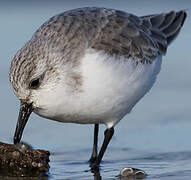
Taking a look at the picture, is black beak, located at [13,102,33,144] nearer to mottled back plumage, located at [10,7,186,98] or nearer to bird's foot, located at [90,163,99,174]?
mottled back plumage, located at [10,7,186,98]

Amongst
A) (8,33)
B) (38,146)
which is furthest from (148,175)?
(8,33)

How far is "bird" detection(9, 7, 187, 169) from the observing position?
6.95 meters

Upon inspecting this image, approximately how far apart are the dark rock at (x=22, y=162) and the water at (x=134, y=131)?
143 millimetres

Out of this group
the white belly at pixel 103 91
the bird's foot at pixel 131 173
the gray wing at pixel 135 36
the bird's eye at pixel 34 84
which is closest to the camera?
the bird's foot at pixel 131 173

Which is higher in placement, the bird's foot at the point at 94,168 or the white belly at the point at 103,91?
the white belly at the point at 103,91

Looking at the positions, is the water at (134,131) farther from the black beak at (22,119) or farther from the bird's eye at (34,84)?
the bird's eye at (34,84)

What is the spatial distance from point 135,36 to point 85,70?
97 cm

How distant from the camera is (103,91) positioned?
7.08 meters

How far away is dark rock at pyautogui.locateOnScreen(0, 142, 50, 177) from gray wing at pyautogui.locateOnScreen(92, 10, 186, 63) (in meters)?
1.12

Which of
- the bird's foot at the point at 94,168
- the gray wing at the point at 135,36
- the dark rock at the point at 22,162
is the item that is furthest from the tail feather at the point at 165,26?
the dark rock at the point at 22,162

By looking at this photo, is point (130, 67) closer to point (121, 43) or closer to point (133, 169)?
point (121, 43)

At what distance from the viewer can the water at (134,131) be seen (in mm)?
7273

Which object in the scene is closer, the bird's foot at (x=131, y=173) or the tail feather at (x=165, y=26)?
the bird's foot at (x=131, y=173)

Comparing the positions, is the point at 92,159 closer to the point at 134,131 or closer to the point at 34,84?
the point at 134,131
